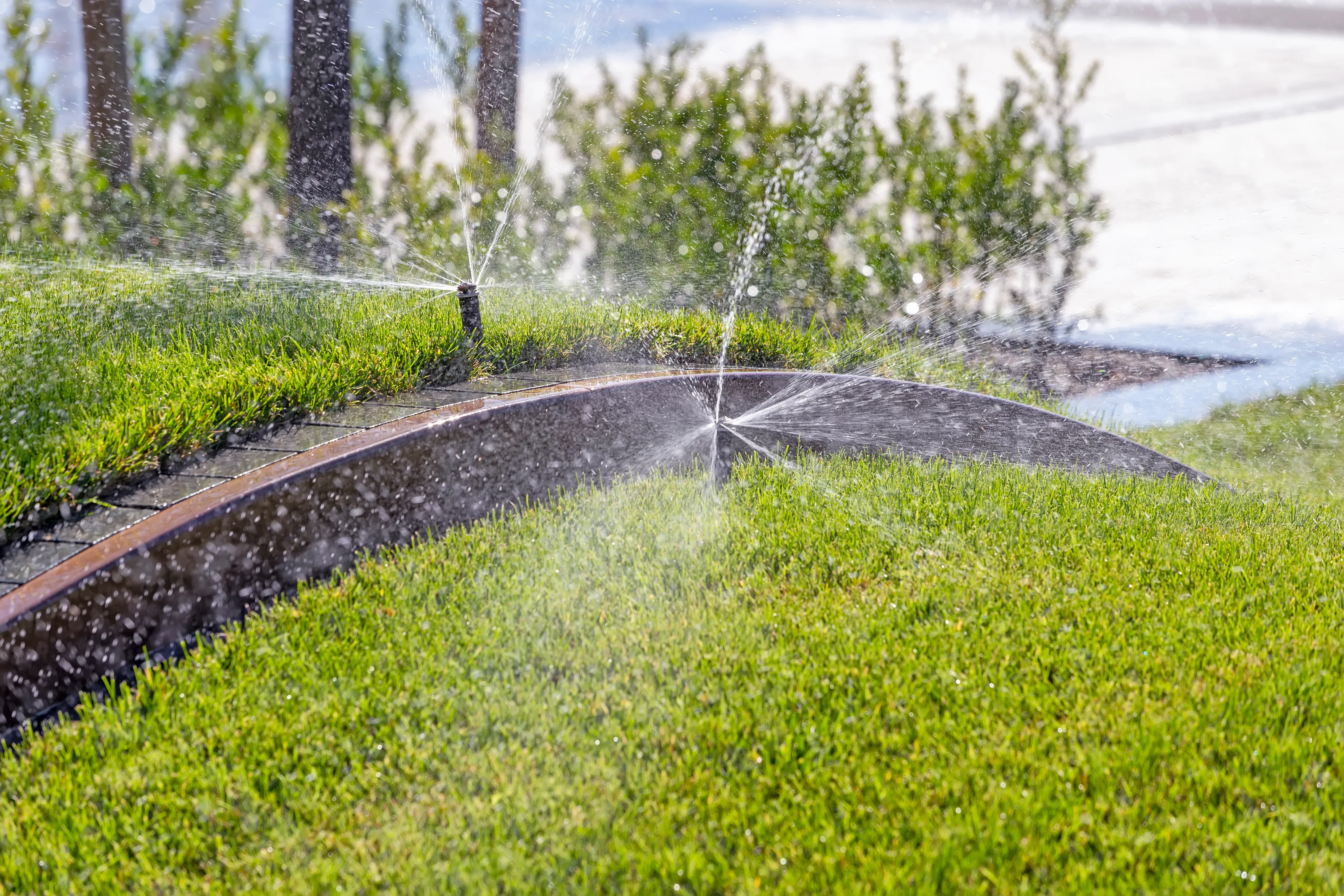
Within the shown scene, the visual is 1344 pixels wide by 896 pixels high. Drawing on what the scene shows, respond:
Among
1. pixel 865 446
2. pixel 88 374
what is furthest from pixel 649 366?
pixel 88 374

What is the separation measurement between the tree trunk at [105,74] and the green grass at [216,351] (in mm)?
1735

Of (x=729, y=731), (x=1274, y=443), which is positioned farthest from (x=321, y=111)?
(x=1274, y=443)

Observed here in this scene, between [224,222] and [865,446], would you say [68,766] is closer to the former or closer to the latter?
[865,446]

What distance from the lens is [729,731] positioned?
107 inches

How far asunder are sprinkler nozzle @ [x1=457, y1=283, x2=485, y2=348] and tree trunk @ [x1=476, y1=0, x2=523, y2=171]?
10.0ft

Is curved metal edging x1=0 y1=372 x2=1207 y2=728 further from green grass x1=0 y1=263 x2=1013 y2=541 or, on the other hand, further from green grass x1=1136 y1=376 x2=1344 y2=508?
green grass x1=1136 y1=376 x2=1344 y2=508

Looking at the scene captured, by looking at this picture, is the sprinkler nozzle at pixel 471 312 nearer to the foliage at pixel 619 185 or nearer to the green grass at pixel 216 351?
the green grass at pixel 216 351

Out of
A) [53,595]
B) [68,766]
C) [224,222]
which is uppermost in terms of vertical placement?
[224,222]

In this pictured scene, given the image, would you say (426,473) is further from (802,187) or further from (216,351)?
(802,187)

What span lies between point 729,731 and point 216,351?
3.02 metres

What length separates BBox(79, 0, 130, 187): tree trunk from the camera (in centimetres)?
771

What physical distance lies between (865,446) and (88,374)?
3528 mm

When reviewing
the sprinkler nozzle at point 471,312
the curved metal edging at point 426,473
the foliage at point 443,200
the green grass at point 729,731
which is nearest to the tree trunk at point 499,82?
the foliage at point 443,200

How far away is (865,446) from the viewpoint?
5.50m
